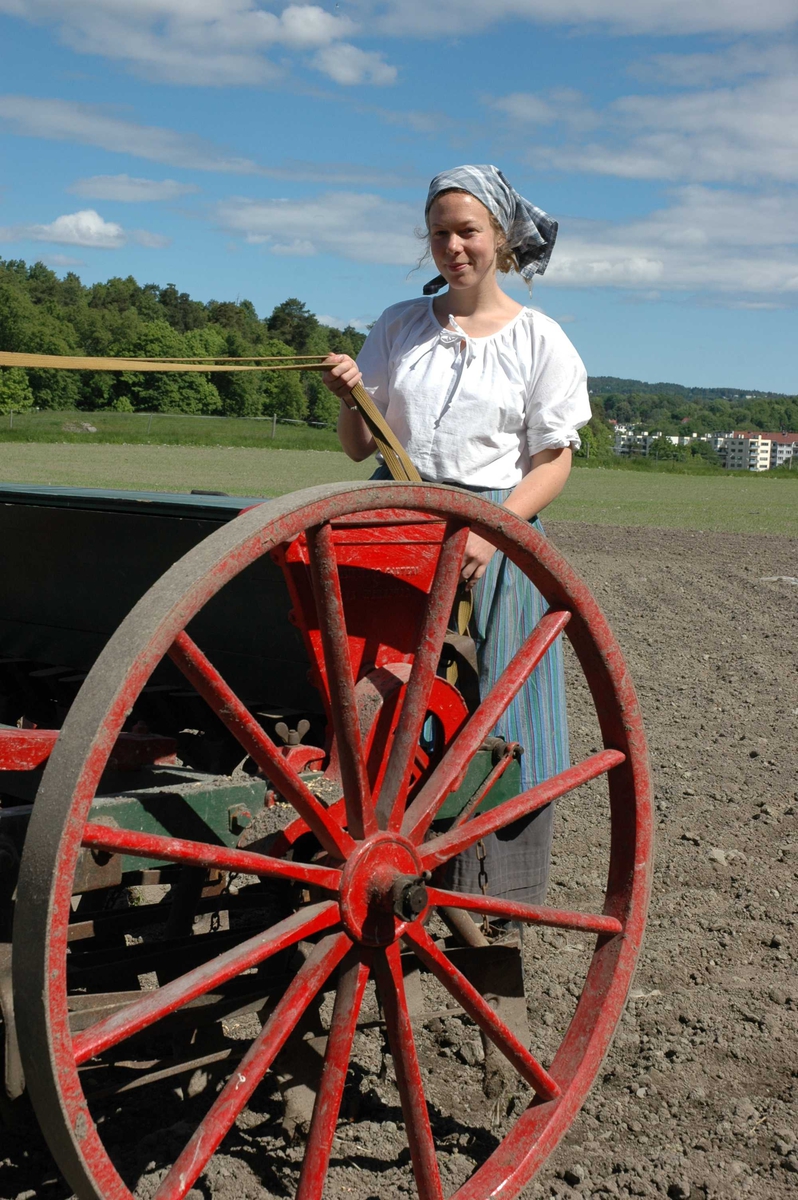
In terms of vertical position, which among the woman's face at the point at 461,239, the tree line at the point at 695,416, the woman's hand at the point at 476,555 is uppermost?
the tree line at the point at 695,416

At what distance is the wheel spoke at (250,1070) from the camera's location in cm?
173

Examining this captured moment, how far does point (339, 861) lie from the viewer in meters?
2.00

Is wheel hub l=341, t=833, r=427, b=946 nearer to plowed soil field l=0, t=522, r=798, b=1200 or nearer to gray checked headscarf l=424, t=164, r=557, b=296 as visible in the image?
plowed soil field l=0, t=522, r=798, b=1200

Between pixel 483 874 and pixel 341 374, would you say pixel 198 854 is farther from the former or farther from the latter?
pixel 483 874

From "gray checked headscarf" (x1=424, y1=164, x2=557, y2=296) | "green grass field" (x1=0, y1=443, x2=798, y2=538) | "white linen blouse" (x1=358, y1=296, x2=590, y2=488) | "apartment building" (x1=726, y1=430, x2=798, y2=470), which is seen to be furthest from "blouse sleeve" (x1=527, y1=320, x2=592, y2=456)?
"apartment building" (x1=726, y1=430, x2=798, y2=470)

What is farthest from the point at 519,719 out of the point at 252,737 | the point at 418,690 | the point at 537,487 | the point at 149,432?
the point at 149,432

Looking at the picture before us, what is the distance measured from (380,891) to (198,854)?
0.37m

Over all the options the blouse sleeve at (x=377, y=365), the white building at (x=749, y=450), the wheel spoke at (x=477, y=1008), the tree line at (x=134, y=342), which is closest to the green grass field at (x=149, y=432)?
the tree line at (x=134, y=342)

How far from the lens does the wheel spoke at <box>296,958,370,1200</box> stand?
76.0 inches

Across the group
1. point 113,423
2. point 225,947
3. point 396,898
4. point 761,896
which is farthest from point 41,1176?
point 113,423

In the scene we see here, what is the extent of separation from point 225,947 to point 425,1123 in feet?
1.94

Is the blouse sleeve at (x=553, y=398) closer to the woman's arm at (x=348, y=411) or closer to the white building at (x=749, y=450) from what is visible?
the woman's arm at (x=348, y=411)

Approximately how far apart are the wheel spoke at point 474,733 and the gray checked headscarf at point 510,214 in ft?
3.52

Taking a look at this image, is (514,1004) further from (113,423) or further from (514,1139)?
(113,423)
